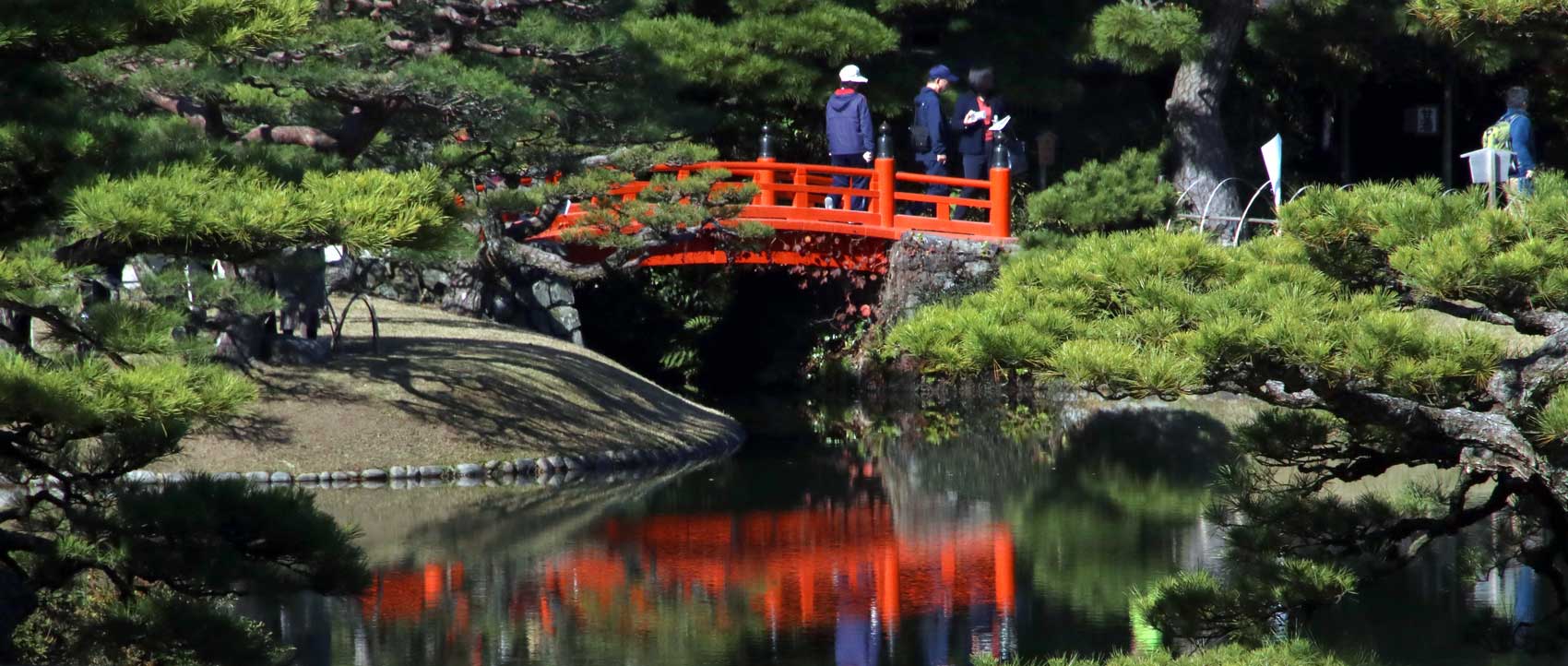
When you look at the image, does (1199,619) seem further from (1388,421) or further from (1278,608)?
(1388,421)

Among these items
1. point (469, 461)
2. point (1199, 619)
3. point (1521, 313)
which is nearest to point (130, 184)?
point (1199, 619)

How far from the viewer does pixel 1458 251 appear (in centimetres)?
483

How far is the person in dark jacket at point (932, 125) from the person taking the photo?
14891 mm

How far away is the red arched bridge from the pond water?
271 cm

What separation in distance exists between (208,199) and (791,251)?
37.2 feet

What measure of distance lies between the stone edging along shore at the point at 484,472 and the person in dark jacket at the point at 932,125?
435 centimetres

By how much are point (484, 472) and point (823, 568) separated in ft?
11.2

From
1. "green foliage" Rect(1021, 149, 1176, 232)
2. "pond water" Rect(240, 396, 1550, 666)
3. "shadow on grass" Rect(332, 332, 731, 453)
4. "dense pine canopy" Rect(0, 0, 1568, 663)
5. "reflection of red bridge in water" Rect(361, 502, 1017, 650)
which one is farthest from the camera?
"green foliage" Rect(1021, 149, 1176, 232)

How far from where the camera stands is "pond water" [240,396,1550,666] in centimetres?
720

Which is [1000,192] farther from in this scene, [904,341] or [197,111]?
[904,341]

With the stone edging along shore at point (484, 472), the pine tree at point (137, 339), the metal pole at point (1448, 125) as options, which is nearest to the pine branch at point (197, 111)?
the stone edging along shore at point (484, 472)

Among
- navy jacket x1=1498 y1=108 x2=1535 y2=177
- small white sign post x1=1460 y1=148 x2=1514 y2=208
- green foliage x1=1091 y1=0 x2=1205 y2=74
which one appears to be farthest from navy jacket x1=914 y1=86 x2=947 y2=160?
small white sign post x1=1460 y1=148 x2=1514 y2=208

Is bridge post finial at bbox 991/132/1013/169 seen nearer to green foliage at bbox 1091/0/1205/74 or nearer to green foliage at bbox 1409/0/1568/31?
green foliage at bbox 1091/0/1205/74

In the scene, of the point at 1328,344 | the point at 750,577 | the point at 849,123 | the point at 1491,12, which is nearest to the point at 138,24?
the point at 1328,344
